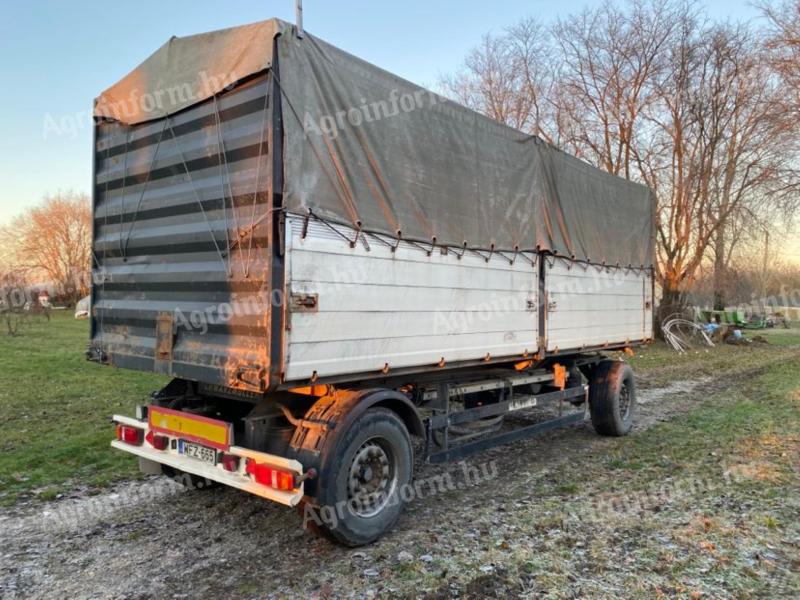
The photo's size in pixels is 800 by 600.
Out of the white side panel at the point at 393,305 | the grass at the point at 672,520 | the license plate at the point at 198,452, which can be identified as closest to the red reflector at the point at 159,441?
the license plate at the point at 198,452

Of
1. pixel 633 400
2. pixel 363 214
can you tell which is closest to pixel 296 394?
pixel 363 214

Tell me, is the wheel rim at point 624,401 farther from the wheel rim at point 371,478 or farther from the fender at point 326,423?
the fender at point 326,423

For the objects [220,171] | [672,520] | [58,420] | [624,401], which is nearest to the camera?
[220,171]

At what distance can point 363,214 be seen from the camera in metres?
3.92

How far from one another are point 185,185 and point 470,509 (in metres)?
3.40

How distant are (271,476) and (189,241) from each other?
1.77m

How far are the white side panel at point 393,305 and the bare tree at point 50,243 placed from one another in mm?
44374

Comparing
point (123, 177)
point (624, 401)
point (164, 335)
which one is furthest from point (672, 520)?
point (123, 177)

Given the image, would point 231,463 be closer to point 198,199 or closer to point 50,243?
point 198,199

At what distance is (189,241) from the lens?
397 cm

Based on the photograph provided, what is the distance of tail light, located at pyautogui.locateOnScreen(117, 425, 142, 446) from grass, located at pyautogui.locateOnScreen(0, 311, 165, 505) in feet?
3.15

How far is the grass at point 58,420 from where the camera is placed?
5.13 m

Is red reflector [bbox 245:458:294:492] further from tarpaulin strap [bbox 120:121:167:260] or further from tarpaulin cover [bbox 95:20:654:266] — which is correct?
tarpaulin strap [bbox 120:121:167:260]

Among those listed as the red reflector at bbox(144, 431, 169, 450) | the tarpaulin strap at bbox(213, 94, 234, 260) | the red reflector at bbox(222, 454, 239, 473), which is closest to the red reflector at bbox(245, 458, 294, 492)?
the red reflector at bbox(222, 454, 239, 473)
